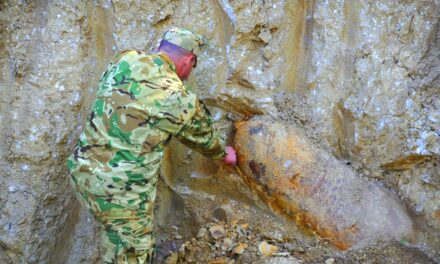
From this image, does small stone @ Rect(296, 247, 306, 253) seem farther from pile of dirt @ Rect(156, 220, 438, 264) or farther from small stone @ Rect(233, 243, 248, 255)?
small stone @ Rect(233, 243, 248, 255)

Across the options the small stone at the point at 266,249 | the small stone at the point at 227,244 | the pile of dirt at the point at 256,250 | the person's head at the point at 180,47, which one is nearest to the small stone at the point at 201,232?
the pile of dirt at the point at 256,250

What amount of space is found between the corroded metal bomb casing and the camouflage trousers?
599mm

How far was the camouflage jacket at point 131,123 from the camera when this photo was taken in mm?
2311

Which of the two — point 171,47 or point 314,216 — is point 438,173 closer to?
point 314,216

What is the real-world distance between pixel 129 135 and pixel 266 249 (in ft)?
3.00

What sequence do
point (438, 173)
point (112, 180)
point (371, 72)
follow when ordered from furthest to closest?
point (371, 72) < point (438, 173) < point (112, 180)

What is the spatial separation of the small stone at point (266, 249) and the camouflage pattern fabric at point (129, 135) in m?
0.63

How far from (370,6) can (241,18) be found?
68cm

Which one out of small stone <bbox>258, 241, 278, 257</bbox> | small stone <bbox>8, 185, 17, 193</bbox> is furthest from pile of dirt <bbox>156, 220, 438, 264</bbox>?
→ small stone <bbox>8, 185, 17, 193</bbox>

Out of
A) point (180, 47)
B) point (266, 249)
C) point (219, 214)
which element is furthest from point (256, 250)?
point (180, 47)

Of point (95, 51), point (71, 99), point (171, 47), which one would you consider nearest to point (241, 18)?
point (171, 47)

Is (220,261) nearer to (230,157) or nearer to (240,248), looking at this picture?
(240,248)

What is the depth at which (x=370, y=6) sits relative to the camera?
2830 mm

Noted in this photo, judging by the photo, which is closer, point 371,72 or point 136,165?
point 136,165
